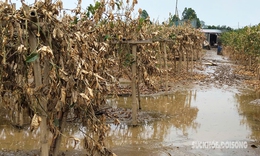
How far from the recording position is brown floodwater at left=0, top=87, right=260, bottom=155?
597 cm

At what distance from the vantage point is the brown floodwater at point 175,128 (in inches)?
235

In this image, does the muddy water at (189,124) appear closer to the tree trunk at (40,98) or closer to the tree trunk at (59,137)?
the tree trunk at (59,137)

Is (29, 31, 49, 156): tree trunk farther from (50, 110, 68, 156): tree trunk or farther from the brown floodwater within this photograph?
the brown floodwater

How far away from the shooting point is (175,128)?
7.25 meters

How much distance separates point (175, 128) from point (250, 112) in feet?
9.33

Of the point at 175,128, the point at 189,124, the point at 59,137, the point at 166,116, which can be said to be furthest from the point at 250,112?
the point at 59,137

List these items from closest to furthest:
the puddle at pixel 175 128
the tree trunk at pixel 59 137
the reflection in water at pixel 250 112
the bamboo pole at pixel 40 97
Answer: the bamboo pole at pixel 40 97 < the tree trunk at pixel 59 137 < the puddle at pixel 175 128 < the reflection in water at pixel 250 112

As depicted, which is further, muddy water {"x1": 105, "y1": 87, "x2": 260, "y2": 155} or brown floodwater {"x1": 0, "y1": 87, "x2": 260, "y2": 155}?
muddy water {"x1": 105, "y1": 87, "x2": 260, "y2": 155}

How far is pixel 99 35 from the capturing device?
262 inches

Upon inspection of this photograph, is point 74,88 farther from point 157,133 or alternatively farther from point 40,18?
point 157,133

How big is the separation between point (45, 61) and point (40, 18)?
17.6 inches

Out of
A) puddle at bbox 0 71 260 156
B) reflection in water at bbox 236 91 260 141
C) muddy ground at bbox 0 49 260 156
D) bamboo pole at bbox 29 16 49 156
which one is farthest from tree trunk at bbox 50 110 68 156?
reflection in water at bbox 236 91 260 141

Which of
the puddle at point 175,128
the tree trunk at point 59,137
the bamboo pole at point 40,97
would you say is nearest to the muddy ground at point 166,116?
the puddle at point 175,128

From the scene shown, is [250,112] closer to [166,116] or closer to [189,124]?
[189,124]
